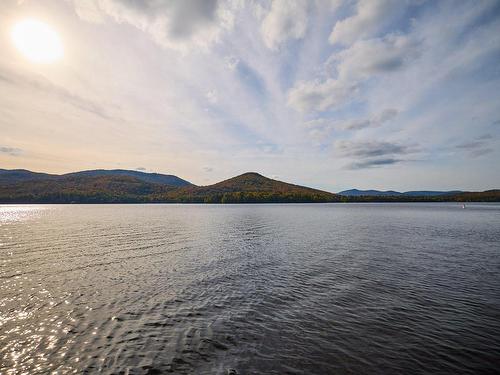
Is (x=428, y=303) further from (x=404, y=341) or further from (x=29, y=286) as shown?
(x=29, y=286)

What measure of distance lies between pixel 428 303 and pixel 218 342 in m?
14.7

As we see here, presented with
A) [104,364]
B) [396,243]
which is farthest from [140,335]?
[396,243]

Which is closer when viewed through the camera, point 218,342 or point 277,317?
point 218,342

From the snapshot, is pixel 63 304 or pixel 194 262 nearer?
pixel 63 304

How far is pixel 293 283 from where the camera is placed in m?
22.4

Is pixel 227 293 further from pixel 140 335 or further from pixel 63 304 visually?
pixel 63 304

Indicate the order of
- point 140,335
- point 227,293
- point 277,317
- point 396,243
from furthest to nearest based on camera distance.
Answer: point 396,243, point 227,293, point 277,317, point 140,335

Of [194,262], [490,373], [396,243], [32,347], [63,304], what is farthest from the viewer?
[396,243]

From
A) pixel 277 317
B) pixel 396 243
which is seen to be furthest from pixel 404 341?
pixel 396 243

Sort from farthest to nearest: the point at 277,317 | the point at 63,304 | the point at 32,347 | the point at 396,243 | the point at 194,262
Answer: the point at 396,243
the point at 194,262
the point at 63,304
the point at 277,317
the point at 32,347

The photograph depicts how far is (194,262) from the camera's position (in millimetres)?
29812

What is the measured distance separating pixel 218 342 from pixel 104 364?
5.00m

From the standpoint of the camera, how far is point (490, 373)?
10.5 meters

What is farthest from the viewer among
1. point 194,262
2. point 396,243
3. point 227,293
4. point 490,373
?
point 396,243
